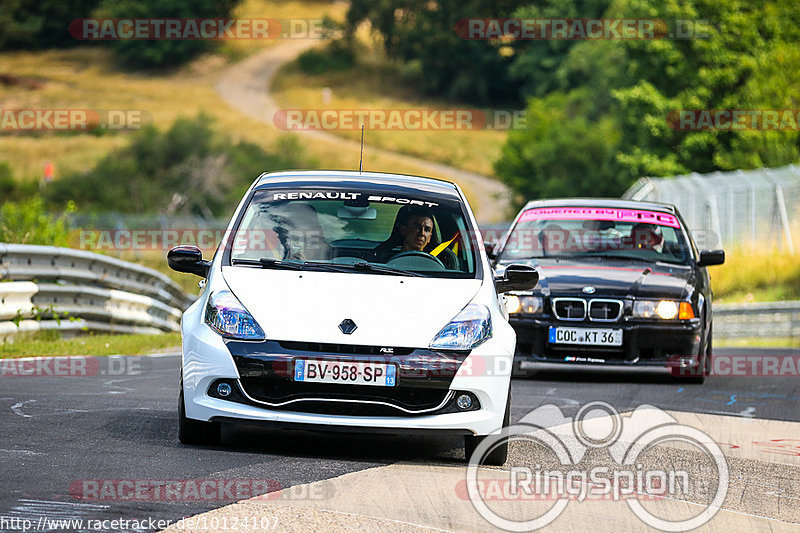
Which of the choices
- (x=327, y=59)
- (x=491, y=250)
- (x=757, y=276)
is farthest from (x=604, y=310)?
(x=327, y=59)

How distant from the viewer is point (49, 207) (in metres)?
69.0

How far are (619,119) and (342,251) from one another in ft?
187

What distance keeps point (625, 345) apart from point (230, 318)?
608 centimetres

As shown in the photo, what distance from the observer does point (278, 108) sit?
109 metres

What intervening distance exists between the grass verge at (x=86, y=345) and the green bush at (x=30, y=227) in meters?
2.09

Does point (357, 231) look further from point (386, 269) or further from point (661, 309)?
point (661, 309)

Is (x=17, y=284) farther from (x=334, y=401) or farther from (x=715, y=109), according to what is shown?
(x=715, y=109)

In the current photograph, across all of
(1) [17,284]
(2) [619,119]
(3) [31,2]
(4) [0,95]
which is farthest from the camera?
(3) [31,2]

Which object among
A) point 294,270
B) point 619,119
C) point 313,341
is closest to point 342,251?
point 294,270

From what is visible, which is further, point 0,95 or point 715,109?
point 0,95
